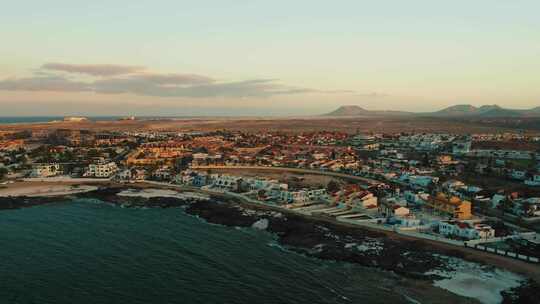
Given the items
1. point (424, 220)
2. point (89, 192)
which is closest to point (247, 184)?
point (89, 192)

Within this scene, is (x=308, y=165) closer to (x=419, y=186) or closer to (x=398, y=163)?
(x=398, y=163)

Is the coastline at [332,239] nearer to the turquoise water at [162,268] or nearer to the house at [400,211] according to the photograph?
the turquoise water at [162,268]

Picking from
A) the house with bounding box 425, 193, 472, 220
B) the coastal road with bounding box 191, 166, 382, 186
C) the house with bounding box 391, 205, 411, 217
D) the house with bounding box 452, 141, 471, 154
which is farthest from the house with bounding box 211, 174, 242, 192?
the house with bounding box 452, 141, 471, 154

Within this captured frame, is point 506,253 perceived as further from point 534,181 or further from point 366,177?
point 366,177

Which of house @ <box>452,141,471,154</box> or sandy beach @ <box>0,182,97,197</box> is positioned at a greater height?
house @ <box>452,141,471,154</box>

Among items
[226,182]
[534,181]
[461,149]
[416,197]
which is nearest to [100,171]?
[226,182]

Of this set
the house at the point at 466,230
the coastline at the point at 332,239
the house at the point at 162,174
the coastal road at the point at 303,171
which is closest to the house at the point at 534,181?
the coastal road at the point at 303,171

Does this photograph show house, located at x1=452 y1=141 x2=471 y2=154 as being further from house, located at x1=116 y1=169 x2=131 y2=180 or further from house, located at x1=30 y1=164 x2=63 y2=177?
house, located at x1=30 y1=164 x2=63 y2=177
